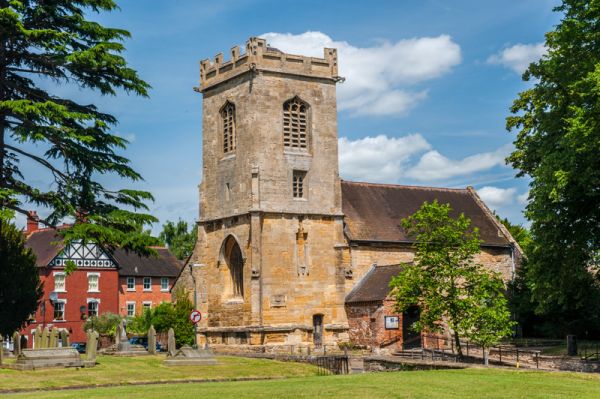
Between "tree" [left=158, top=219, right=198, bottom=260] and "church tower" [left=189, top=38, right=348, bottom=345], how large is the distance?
50126 millimetres

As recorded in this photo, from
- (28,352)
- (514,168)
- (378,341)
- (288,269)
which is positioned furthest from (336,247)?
(28,352)

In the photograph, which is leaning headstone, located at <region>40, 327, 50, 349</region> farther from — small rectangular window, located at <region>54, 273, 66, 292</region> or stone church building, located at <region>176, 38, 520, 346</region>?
small rectangular window, located at <region>54, 273, 66, 292</region>

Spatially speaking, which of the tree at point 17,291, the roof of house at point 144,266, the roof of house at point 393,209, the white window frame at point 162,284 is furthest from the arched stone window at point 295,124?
the white window frame at point 162,284

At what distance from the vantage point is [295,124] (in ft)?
156

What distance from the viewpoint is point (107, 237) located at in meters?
26.3

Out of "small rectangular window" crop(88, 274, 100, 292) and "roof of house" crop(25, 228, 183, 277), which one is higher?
"roof of house" crop(25, 228, 183, 277)

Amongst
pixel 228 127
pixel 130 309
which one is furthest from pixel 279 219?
pixel 130 309

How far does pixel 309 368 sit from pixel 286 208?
13.3 meters

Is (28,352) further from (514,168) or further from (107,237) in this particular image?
(514,168)

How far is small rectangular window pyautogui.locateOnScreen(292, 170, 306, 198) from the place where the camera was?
47031mm

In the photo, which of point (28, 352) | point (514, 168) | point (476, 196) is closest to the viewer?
point (28, 352)

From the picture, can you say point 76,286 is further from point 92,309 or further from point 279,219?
point 279,219

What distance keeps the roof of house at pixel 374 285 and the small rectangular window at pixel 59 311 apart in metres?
29.6

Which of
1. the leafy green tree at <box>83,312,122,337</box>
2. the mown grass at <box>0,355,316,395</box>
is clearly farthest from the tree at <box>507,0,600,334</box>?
the leafy green tree at <box>83,312,122,337</box>
